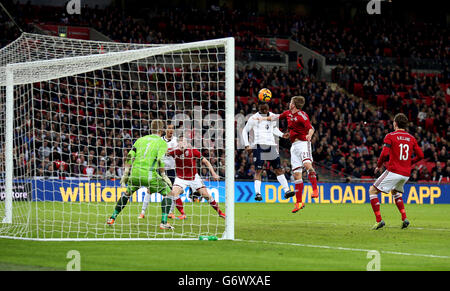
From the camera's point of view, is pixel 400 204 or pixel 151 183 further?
pixel 400 204

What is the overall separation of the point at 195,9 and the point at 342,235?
31.4 meters

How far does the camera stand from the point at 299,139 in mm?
15250

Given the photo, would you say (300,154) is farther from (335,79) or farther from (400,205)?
(335,79)

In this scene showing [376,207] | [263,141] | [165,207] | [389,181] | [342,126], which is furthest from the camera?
[342,126]

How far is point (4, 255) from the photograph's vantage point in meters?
9.21

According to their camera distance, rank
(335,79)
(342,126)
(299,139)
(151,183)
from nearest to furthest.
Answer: (151,183) < (299,139) < (342,126) < (335,79)

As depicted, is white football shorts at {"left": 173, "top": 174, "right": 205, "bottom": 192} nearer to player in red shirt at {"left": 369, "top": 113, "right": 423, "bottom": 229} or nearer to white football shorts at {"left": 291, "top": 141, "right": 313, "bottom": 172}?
white football shorts at {"left": 291, "top": 141, "right": 313, "bottom": 172}

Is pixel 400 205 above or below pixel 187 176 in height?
below

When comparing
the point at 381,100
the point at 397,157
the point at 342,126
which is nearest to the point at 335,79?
the point at 381,100

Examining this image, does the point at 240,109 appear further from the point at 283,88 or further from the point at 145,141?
the point at 145,141

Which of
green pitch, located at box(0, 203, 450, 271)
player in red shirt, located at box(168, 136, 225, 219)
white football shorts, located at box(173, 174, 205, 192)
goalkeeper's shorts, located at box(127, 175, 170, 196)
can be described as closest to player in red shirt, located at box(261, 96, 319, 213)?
player in red shirt, located at box(168, 136, 225, 219)

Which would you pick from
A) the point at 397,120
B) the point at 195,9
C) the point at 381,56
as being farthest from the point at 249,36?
the point at 397,120

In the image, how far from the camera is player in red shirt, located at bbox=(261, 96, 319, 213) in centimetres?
1485

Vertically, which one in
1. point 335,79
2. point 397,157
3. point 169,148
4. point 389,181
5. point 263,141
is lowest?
point 389,181
